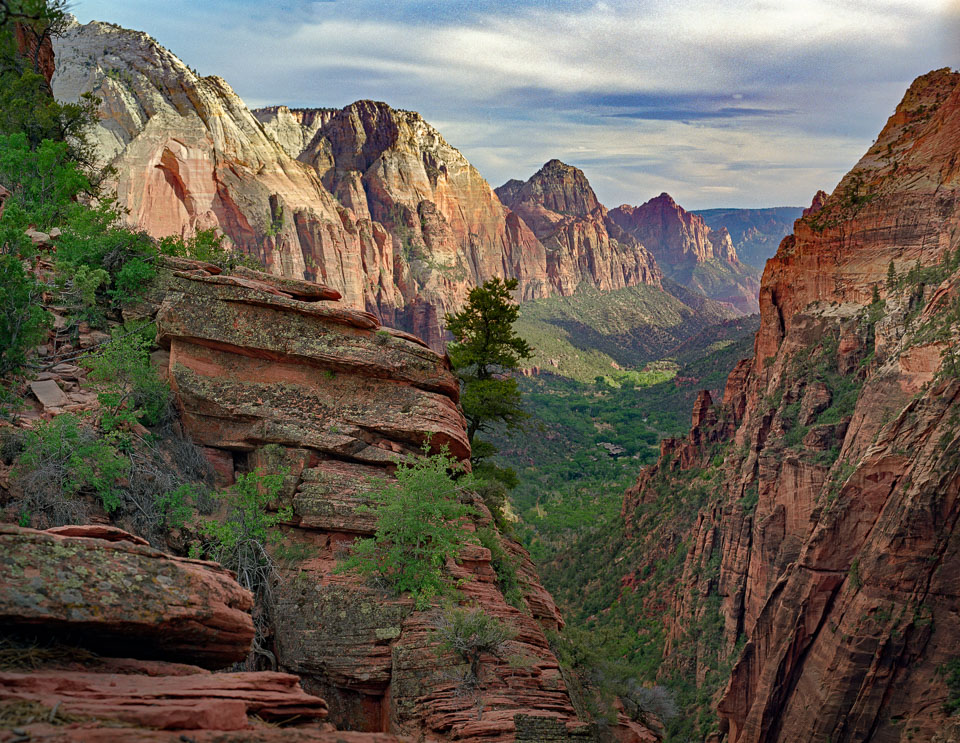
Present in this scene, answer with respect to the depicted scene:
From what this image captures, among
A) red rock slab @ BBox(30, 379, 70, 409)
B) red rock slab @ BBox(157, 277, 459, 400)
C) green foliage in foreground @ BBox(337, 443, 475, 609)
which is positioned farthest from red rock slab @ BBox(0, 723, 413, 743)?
red rock slab @ BBox(157, 277, 459, 400)

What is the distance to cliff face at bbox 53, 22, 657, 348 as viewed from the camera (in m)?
81.1

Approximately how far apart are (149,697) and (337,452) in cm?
1087

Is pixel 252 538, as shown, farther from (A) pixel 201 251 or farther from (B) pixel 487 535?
(A) pixel 201 251

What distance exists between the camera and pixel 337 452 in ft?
56.2

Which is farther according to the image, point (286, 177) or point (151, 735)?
point (286, 177)

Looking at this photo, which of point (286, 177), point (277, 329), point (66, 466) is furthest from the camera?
point (286, 177)

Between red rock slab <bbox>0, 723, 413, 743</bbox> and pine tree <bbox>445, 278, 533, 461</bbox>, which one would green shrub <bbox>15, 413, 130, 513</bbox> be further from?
pine tree <bbox>445, 278, 533, 461</bbox>

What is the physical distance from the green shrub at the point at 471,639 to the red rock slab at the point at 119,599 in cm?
554

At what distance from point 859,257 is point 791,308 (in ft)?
21.0

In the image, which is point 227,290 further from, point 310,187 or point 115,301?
point 310,187

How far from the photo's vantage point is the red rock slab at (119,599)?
668 cm

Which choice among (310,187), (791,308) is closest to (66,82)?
(310,187)

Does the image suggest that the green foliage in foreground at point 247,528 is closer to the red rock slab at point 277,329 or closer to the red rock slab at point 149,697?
the red rock slab at point 277,329

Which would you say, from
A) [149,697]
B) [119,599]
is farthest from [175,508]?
[149,697]
